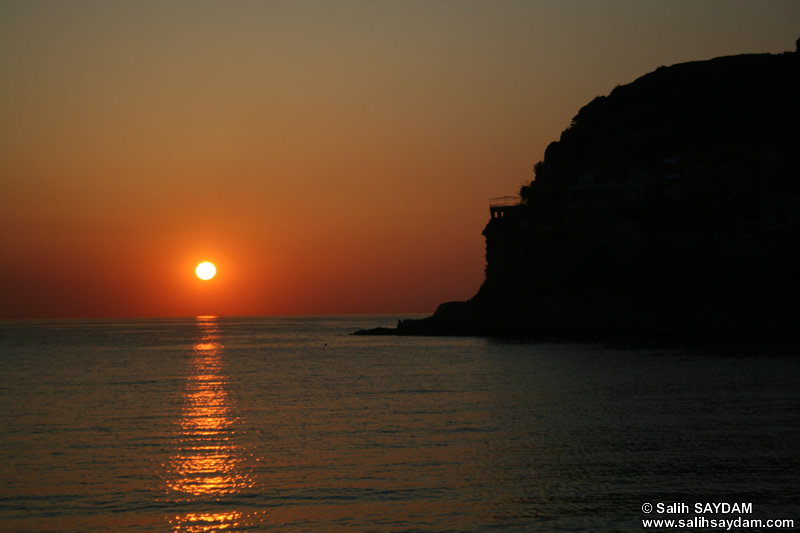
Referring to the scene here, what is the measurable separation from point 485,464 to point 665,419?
44.5 ft

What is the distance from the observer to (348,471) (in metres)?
24.7

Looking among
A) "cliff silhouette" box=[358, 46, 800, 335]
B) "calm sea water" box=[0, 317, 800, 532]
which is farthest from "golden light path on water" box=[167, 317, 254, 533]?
"cliff silhouette" box=[358, 46, 800, 335]

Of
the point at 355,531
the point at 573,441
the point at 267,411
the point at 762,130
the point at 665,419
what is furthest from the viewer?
the point at 762,130

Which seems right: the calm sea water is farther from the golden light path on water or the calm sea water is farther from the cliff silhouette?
the cliff silhouette

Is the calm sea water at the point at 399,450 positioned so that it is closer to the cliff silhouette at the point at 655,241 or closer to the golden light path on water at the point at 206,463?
the golden light path on water at the point at 206,463

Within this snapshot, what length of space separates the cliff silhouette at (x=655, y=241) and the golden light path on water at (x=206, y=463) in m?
75.8

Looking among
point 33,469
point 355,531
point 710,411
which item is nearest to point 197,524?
point 355,531

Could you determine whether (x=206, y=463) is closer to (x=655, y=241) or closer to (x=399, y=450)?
(x=399, y=450)

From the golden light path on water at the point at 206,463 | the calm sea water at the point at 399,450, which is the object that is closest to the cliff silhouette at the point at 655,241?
the calm sea water at the point at 399,450

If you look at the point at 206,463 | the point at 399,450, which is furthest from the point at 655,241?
the point at 206,463

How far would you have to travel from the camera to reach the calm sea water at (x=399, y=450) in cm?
2019

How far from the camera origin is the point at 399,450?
27.8m

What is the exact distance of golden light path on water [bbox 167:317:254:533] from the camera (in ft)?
64.8

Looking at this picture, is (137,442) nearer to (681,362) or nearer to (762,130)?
(681,362)
